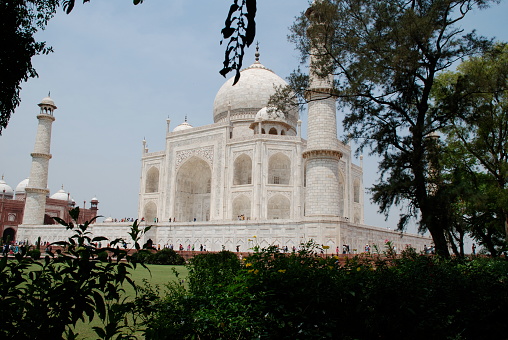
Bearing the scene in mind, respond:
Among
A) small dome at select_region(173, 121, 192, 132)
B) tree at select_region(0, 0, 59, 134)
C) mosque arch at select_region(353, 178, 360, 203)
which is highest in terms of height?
small dome at select_region(173, 121, 192, 132)

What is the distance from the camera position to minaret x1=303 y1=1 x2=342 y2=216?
48.0 feet

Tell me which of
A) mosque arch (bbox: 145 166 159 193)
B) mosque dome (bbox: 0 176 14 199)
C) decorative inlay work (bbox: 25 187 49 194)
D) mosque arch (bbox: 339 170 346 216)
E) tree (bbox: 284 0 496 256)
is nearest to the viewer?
tree (bbox: 284 0 496 256)

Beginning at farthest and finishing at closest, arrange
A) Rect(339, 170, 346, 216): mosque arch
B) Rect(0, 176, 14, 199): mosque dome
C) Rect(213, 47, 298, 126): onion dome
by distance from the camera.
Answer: Rect(0, 176, 14, 199): mosque dome
Rect(213, 47, 298, 126): onion dome
Rect(339, 170, 346, 216): mosque arch

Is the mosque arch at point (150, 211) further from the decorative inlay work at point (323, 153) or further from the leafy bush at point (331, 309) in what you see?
the leafy bush at point (331, 309)

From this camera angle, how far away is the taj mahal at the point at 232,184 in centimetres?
2108

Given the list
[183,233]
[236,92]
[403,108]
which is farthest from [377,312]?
Result: [236,92]

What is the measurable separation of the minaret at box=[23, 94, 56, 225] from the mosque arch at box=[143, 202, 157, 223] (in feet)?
21.4

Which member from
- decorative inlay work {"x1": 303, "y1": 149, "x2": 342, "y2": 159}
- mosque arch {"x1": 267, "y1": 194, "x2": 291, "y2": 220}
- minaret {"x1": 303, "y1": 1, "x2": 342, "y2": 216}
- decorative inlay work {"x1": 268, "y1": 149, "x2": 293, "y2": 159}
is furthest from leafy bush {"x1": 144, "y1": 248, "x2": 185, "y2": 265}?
decorative inlay work {"x1": 268, "y1": 149, "x2": 293, "y2": 159}

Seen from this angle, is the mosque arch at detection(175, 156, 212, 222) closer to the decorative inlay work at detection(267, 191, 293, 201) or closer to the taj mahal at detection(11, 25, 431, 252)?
the taj mahal at detection(11, 25, 431, 252)

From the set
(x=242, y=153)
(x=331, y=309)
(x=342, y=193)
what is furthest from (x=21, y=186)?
(x=331, y=309)

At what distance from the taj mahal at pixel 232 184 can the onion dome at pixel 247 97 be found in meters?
0.07

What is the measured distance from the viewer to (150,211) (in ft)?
99.7

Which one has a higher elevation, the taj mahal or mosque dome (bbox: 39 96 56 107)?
mosque dome (bbox: 39 96 56 107)

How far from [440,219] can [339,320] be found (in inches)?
265
